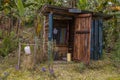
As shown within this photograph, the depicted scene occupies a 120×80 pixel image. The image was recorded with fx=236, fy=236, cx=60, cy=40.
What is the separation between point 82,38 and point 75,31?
70cm

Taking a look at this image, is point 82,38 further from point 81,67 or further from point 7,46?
point 7,46

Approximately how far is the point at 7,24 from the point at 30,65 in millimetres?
4826

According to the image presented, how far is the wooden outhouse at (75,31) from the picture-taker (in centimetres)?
1041

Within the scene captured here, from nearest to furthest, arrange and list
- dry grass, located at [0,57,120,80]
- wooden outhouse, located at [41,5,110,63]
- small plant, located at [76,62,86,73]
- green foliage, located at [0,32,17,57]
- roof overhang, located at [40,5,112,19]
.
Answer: dry grass, located at [0,57,120,80] → small plant, located at [76,62,86,73] → roof overhang, located at [40,5,112,19] → wooden outhouse, located at [41,5,110,63] → green foliage, located at [0,32,17,57]

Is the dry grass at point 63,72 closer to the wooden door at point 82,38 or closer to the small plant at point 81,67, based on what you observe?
the small plant at point 81,67

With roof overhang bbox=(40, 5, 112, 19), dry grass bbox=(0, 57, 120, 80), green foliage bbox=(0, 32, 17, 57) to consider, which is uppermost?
roof overhang bbox=(40, 5, 112, 19)

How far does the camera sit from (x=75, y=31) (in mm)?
11219

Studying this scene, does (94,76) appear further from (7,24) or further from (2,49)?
(7,24)

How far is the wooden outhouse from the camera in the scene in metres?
10.4

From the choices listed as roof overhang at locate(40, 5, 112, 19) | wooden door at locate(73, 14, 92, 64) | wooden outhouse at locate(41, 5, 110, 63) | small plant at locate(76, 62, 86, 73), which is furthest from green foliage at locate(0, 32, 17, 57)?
small plant at locate(76, 62, 86, 73)

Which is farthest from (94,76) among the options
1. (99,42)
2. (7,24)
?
(7,24)

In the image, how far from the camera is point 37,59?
9789 millimetres

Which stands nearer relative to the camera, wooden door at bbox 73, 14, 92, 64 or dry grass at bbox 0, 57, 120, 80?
dry grass at bbox 0, 57, 120, 80

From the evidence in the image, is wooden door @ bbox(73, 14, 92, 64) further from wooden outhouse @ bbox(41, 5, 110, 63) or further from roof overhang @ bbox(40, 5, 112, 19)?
roof overhang @ bbox(40, 5, 112, 19)
